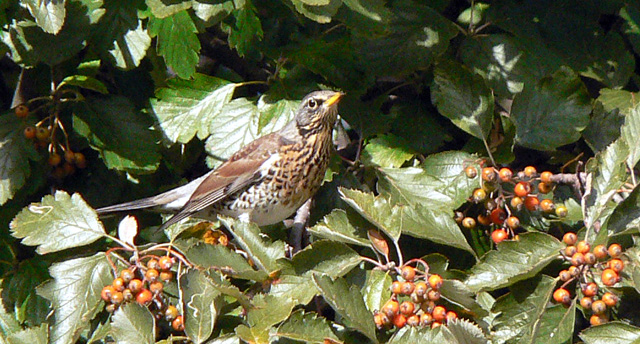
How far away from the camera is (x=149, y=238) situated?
2.59m

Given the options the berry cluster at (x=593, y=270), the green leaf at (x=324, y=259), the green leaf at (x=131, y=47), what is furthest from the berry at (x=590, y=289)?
the green leaf at (x=131, y=47)

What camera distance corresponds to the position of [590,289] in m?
1.81

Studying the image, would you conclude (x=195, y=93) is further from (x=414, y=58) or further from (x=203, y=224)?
(x=414, y=58)

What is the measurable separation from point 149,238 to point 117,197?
0.73 feet

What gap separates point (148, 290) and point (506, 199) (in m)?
0.94

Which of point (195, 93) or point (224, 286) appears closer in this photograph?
point (224, 286)

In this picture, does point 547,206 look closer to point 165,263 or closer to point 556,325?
point 556,325

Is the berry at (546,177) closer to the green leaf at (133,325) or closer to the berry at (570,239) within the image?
the berry at (570,239)

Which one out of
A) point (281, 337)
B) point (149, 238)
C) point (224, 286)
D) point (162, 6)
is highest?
point (162, 6)

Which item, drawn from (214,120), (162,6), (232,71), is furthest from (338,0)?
(232,71)

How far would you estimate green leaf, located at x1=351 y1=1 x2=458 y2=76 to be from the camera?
2.52 m

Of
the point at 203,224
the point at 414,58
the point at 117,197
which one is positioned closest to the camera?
the point at 203,224

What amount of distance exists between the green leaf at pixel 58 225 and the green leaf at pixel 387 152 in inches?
32.6

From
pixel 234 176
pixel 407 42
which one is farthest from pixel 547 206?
pixel 234 176
